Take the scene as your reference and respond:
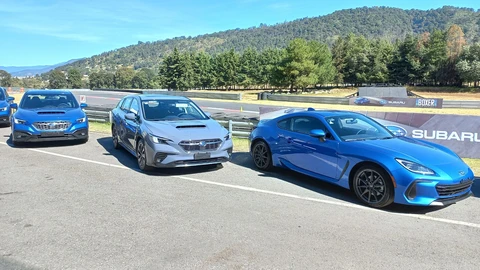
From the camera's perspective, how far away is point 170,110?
852 cm

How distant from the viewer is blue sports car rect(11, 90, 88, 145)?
32.4ft

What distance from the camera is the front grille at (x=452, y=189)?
5.14m

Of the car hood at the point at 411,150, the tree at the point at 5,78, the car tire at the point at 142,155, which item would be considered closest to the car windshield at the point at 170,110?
the car tire at the point at 142,155

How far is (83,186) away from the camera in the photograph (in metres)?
6.52

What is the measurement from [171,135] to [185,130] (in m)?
0.36

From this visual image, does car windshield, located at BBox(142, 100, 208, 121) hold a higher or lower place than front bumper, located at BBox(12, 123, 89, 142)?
higher

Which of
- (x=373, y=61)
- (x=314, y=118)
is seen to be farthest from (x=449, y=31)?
(x=314, y=118)

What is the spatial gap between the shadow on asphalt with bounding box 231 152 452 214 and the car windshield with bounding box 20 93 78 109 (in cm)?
606

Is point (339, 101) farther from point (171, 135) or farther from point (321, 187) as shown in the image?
point (171, 135)

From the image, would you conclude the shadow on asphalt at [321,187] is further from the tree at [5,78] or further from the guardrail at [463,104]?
the tree at [5,78]

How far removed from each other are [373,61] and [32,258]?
9581cm

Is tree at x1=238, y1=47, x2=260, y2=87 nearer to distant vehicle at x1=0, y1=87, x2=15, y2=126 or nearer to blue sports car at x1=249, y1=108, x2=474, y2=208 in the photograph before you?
distant vehicle at x1=0, y1=87, x2=15, y2=126

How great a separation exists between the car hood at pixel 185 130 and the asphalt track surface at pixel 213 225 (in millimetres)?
839

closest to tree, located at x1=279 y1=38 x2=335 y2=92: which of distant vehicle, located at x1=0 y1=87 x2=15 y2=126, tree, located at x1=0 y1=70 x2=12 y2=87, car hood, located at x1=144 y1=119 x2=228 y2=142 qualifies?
distant vehicle, located at x1=0 y1=87 x2=15 y2=126
